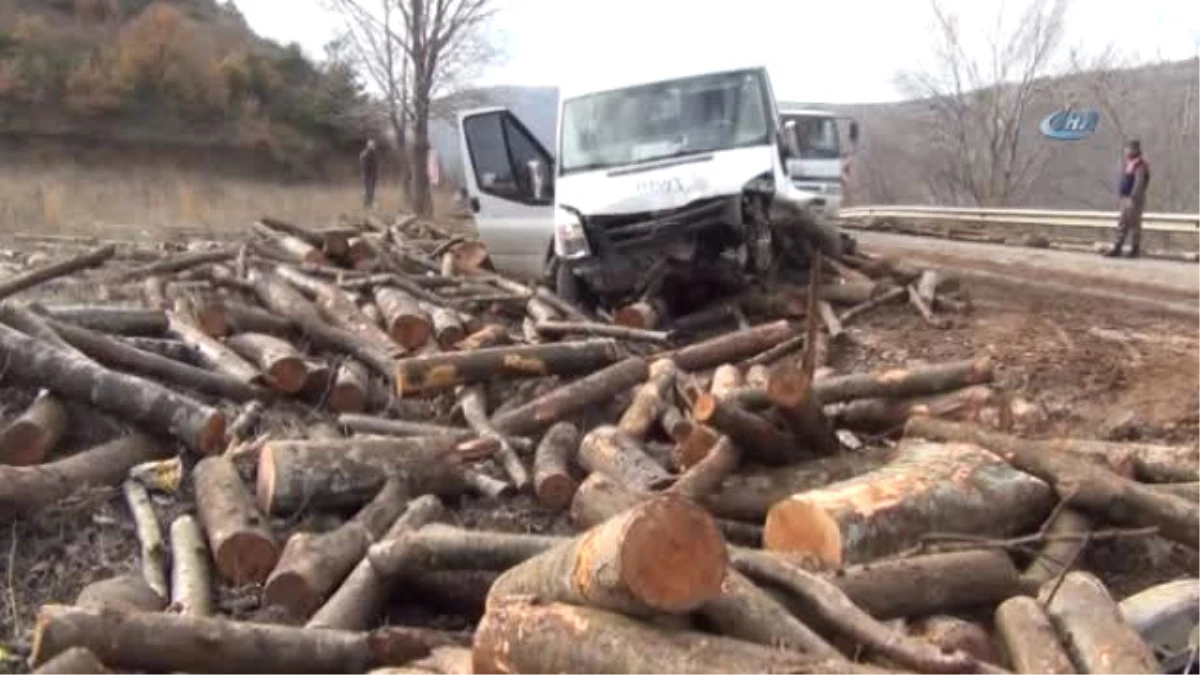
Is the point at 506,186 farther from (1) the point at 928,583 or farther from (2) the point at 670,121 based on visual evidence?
(1) the point at 928,583

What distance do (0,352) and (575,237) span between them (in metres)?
5.52

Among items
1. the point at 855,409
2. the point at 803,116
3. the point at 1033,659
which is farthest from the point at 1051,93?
the point at 1033,659

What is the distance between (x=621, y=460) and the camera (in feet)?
24.2

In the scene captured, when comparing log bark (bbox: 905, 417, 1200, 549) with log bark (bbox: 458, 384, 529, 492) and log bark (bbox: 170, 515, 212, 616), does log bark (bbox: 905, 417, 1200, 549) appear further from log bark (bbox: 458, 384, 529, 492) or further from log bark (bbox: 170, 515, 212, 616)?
log bark (bbox: 170, 515, 212, 616)

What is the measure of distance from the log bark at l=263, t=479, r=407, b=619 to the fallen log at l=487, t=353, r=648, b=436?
5.69ft

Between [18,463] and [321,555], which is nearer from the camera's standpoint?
[321,555]

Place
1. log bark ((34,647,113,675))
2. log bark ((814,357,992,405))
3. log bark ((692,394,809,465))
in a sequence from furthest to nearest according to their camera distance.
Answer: log bark ((814,357,992,405)) → log bark ((692,394,809,465)) → log bark ((34,647,113,675))

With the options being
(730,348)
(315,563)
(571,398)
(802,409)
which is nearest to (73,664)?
(315,563)

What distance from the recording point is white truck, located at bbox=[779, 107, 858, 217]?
25.3 metres

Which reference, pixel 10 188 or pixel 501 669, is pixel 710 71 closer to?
pixel 501 669

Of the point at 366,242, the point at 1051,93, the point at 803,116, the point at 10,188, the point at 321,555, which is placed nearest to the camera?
the point at 321,555

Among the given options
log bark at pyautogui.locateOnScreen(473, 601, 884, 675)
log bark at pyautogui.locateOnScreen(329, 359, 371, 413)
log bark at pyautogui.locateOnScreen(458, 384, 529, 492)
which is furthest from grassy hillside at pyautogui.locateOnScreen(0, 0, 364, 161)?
log bark at pyautogui.locateOnScreen(473, 601, 884, 675)

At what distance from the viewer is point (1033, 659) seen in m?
4.69

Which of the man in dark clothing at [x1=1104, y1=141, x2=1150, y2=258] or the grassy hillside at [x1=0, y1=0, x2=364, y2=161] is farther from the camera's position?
the grassy hillside at [x1=0, y1=0, x2=364, y2=161]
